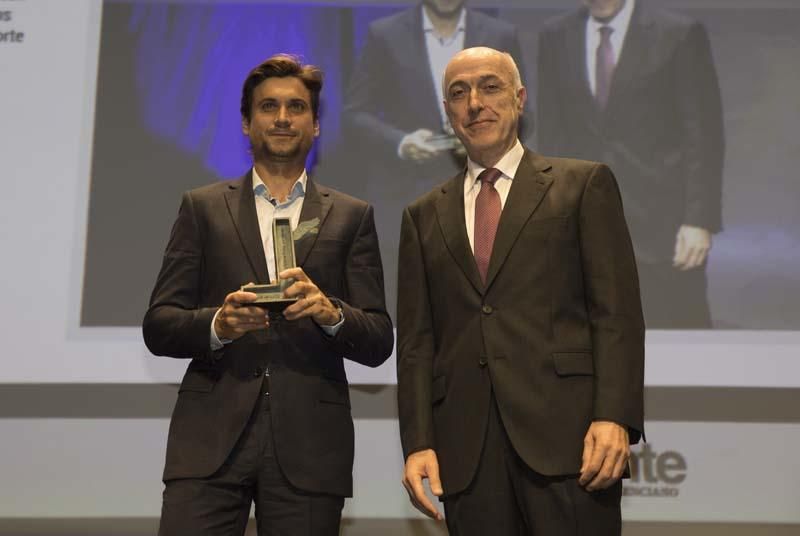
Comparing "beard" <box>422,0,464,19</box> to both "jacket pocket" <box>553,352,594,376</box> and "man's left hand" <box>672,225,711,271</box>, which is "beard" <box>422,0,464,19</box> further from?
"jacket pocket" <box>553,352,594,376</box>

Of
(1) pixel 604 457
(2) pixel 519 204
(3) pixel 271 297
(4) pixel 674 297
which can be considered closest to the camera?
(1) pixel 604 457

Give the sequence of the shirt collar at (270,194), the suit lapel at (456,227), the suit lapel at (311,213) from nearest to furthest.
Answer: the suit lapel at (456,227) < the suit lapel at (311,213) < the shirt collar at (270,194)

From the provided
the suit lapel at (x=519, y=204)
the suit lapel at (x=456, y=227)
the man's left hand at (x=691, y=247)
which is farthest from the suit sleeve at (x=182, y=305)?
the man's left hand at (x=691, y=247)

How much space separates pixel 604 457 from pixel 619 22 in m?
2.41

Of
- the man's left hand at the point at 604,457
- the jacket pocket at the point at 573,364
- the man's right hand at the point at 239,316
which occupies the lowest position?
the man's left hand at the point at 604,457

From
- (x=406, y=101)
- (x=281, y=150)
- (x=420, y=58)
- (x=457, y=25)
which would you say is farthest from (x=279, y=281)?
(x=457, y=25)

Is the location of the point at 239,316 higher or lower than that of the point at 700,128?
lower

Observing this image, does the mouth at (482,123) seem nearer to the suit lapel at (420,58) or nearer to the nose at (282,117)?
the nose at (282,117)

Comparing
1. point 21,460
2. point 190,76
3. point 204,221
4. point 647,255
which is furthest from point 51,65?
point 647,255

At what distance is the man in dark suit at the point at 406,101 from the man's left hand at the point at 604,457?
6.13 feet

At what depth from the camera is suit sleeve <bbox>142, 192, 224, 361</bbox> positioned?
2395 mm

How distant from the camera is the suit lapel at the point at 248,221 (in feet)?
8.13

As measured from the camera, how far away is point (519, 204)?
7.61 ft

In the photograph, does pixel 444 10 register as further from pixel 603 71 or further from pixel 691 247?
pixel 691 247
